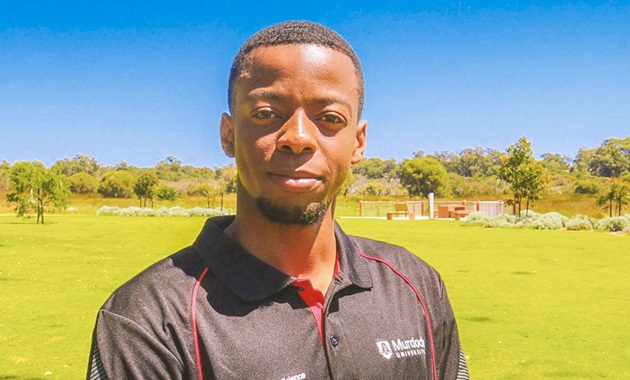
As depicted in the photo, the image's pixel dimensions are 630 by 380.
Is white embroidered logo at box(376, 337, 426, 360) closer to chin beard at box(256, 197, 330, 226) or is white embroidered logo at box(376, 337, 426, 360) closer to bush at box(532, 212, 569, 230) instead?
chin beard at box(256, 197, 330, 226)

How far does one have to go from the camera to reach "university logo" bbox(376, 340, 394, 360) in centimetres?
177

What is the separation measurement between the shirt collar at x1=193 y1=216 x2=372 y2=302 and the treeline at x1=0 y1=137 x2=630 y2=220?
1311 inches

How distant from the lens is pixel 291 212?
1.72 meters

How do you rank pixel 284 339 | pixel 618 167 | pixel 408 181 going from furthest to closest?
pixel 618 167, pixel 408 181, pixel 284 339

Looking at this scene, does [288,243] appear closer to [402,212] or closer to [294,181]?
[294,181]

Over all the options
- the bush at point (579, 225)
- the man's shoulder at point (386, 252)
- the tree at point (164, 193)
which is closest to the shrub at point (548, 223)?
the bush at point (579, 225)

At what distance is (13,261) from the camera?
50.7 feet

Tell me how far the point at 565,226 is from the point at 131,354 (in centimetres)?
3052

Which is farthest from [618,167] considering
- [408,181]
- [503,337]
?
[503,337]

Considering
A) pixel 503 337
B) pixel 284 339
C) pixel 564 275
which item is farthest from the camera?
pixel 564 275

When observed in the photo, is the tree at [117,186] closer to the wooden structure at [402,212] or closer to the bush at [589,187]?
the wooden structure at [402,212]

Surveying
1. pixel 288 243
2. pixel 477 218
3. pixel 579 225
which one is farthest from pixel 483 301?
pixel 477 218

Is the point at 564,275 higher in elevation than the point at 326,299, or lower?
lower

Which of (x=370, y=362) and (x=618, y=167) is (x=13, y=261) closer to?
(x=370, y=362)
